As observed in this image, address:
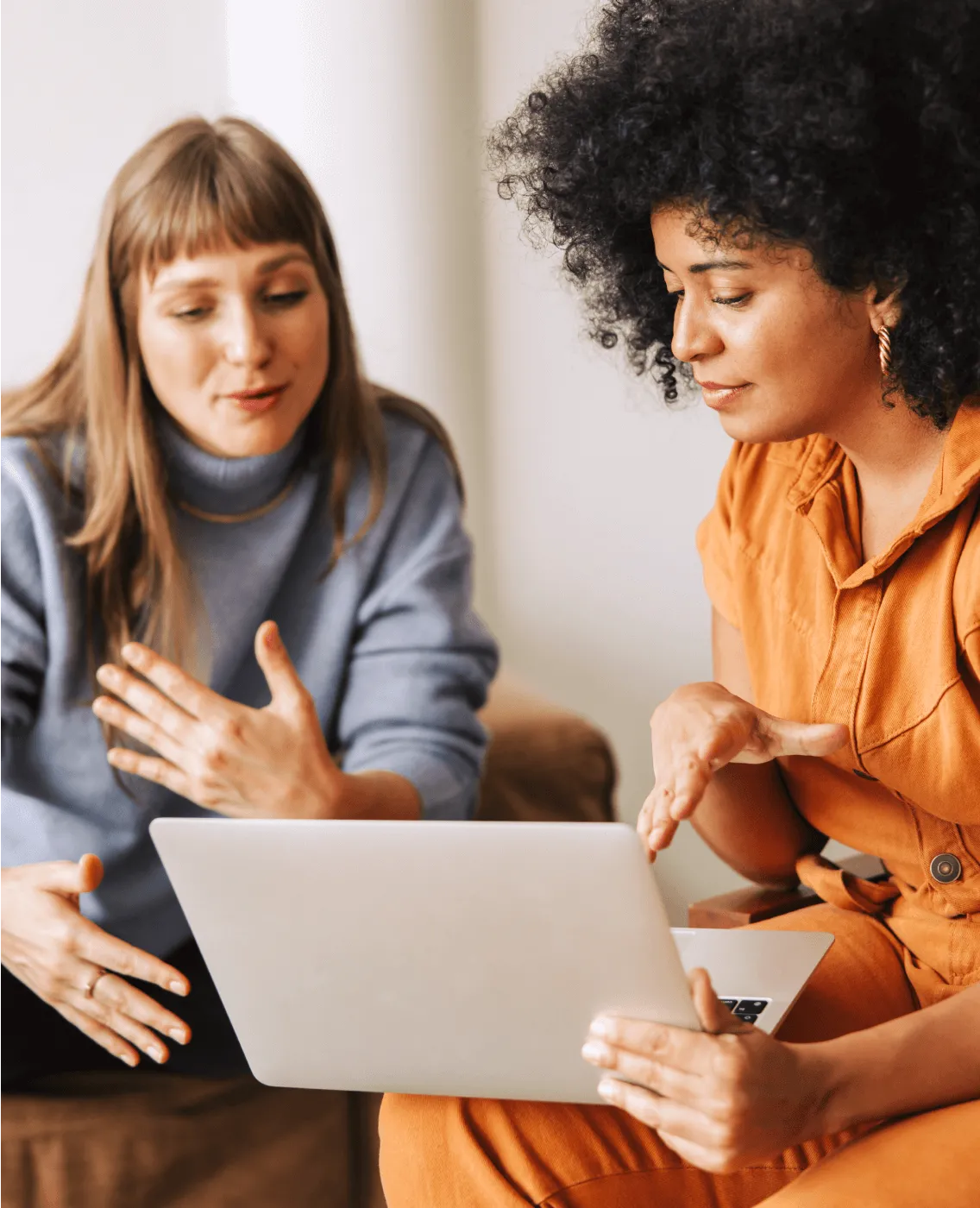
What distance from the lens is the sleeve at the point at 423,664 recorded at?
4.20 feet

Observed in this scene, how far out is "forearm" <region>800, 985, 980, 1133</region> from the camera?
78 centimetres

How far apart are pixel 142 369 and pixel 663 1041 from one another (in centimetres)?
80

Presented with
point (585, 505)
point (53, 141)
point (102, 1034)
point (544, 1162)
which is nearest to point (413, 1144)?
point (544, 1162)

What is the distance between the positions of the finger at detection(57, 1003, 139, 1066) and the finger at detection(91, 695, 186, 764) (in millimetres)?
230

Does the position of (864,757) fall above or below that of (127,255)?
below

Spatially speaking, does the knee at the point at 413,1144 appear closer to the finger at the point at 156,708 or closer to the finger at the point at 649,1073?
the finger at the point at 649,1073

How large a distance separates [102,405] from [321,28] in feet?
1.56

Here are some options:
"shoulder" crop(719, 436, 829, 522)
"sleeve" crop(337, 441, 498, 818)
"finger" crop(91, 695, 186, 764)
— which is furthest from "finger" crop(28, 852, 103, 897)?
"shoulder" crop(719, 436, 829, 522)

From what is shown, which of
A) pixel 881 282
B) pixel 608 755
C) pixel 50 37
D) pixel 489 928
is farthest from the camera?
→ pixel 608 755

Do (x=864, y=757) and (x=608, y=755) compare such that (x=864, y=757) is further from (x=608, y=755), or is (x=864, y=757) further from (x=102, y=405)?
(x=102, y=405)

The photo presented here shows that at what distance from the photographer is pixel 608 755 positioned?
5.07ft

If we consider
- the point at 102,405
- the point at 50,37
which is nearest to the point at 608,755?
the point at 102,405

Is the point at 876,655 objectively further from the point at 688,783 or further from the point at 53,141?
the point at 53,141

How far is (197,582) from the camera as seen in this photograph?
130 centimetres
